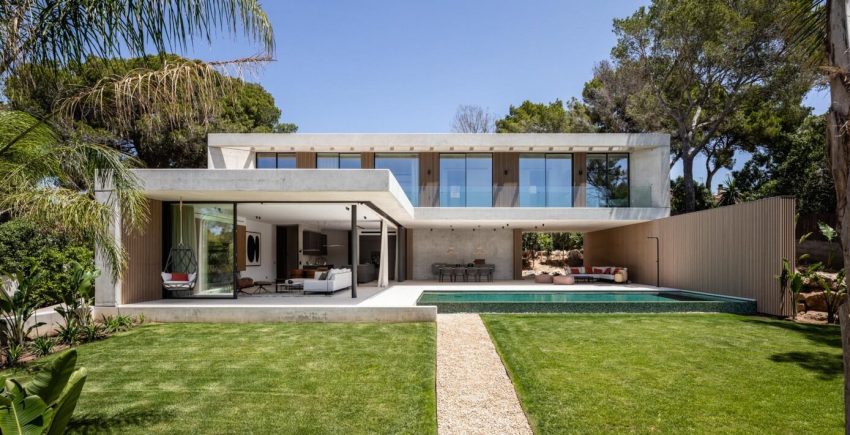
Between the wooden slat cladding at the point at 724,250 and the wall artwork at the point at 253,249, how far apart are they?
14.5 m

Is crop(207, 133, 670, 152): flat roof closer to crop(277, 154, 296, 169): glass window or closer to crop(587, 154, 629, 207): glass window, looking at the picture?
crop(587, 154, 629, 207): glass window

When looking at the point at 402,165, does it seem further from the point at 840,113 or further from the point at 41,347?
the point at 840,113

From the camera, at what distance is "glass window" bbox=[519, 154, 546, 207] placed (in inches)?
665

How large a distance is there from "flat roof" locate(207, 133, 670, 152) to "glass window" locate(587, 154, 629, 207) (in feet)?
1.67

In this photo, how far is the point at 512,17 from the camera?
17.4 metres

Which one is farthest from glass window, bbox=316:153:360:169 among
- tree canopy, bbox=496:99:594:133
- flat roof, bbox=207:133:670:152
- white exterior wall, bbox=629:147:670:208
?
tree canopy, bbox=496:99:594:133

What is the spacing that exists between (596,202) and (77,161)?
51.4 feet

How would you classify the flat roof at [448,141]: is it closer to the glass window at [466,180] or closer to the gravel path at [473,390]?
the glass window at [466,180]

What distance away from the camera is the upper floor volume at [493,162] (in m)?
16.7

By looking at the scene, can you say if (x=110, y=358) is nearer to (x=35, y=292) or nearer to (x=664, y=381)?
(x=35, y=292)

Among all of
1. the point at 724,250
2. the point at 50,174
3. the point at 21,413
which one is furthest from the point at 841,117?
the point at 724,250

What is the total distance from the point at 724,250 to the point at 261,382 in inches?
461

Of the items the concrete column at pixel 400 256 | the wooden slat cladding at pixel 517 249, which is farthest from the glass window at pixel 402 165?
the wooden slat cladding at pixel 517 249

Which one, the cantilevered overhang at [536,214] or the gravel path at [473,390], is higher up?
the cantilevered overhang at [536,214]
